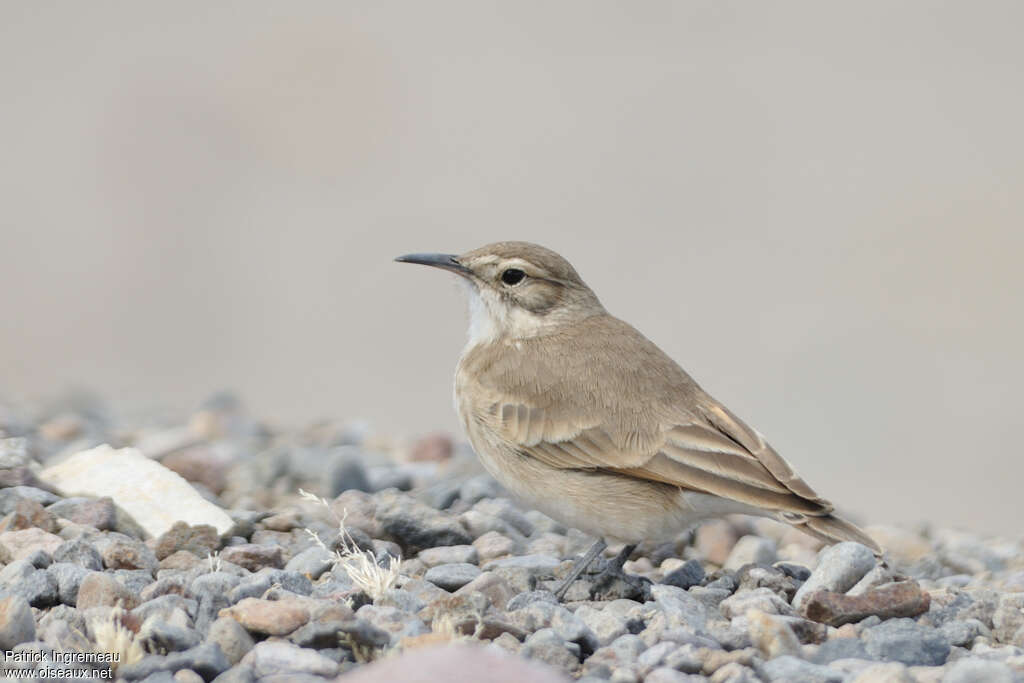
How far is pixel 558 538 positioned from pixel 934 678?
3.40 metres

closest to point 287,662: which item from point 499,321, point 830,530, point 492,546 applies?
point 492,546

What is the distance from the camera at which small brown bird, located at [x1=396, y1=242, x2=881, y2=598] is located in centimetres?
720

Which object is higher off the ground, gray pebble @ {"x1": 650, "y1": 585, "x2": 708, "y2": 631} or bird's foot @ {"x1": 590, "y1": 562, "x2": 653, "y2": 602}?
gray pebble @ {"x1": 650, "y1": 585, "x2": 708, "y2": 631}

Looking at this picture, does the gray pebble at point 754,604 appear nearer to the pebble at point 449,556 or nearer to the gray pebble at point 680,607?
the gray pebble at point 680,607

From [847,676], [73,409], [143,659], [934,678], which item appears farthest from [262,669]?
[73,409]

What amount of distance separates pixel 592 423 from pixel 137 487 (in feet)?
8.50

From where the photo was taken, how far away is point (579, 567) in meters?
7.32

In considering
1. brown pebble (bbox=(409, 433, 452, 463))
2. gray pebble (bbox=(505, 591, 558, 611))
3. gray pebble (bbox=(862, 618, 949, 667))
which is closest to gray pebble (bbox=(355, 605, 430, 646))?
gray pebble (bbox=(505, 591, 558, 611))

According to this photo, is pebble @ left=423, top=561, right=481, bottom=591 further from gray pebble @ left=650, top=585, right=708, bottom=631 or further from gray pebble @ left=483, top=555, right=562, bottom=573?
gray pebble @ left=650, top=585, right=708, bottom=631

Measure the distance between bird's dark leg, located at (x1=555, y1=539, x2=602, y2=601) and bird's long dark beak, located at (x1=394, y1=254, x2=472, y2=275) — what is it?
190 centimetres

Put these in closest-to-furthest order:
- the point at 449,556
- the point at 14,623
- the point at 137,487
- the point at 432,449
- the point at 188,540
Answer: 1. the point at 14,623
2. the point at 188,540
3. the point at 449,556
4. the point at 137,487
5. the point at 432,449

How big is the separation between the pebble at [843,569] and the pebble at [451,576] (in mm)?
1618

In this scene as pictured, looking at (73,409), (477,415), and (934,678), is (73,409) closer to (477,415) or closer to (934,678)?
(477,415)

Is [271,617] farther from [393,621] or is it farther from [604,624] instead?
[604,624]
